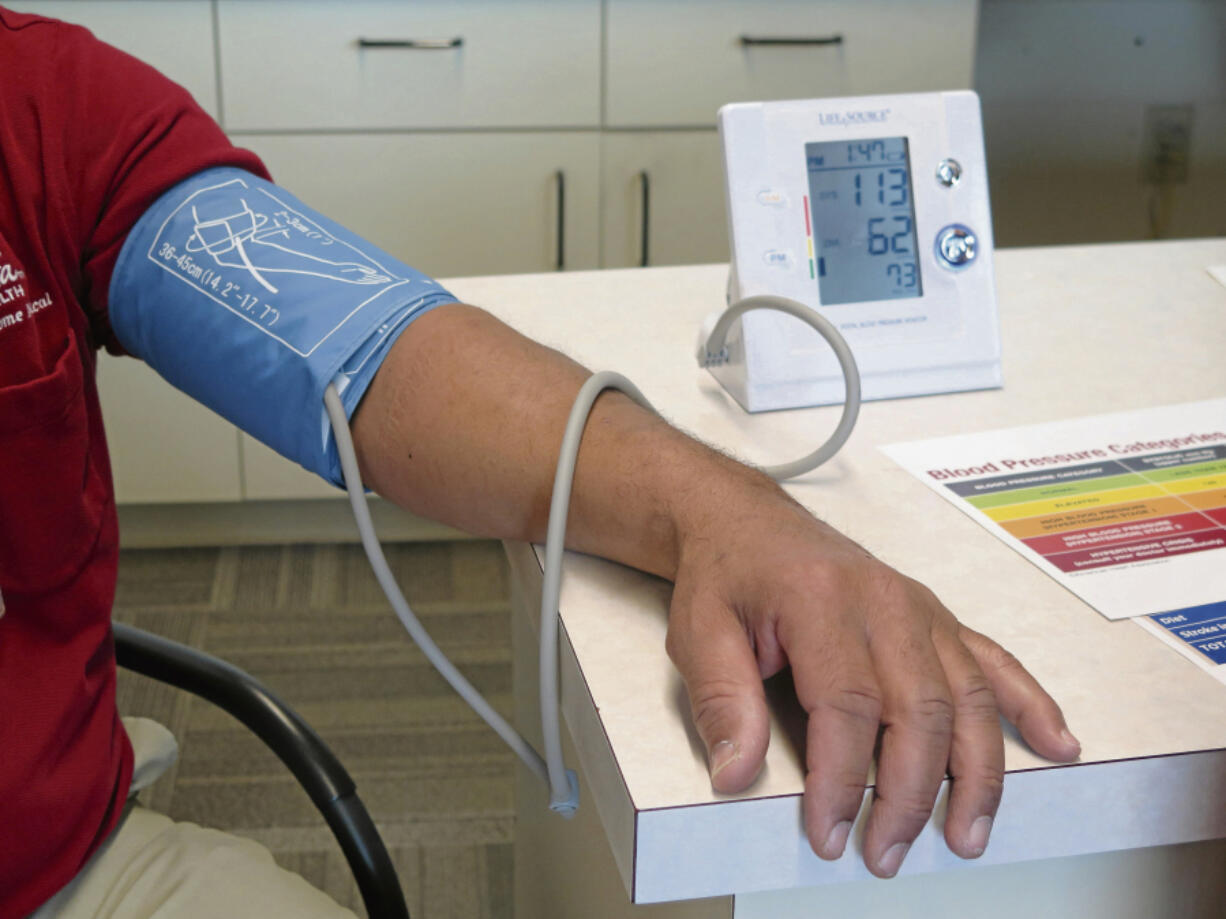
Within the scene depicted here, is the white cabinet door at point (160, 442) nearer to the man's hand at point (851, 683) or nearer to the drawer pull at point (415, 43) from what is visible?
the drawer pull at point (415, 43)

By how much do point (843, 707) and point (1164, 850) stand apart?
0.77 feet

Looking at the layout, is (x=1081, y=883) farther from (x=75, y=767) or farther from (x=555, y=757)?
(x=75, y=767)

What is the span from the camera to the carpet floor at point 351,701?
5.36ft

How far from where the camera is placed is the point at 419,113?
2057 millimetres

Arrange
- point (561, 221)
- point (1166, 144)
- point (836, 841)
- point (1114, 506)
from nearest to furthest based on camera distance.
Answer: point (836, 841), point (1114, 506), point (561, 221), point (1166, 144)

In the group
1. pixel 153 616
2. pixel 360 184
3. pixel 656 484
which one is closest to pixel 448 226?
pixel 360 184

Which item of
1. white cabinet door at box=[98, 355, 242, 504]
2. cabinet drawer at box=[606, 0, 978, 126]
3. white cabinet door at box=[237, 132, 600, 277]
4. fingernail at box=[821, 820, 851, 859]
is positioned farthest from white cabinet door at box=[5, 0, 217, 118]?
fingernail at box=[821, 820, 851, 859]

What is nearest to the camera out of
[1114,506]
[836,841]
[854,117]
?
[836,841]

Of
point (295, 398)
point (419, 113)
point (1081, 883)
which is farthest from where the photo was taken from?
point (419, 113)

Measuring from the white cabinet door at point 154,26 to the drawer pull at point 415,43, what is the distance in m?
0.24

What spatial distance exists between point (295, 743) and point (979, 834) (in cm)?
46

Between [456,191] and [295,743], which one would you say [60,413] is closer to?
[295,743]

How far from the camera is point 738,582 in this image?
60 cm

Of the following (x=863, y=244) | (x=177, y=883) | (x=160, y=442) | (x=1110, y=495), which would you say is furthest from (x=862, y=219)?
(x=160, y=442)
